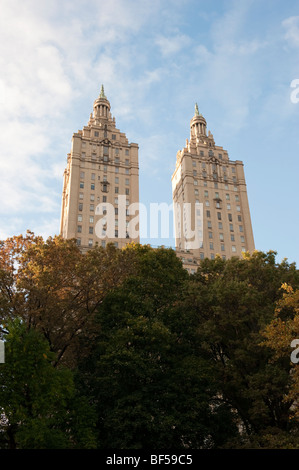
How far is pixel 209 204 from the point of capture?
99562 millimetres

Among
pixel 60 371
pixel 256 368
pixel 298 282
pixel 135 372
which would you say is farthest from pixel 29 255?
pixel 298 282

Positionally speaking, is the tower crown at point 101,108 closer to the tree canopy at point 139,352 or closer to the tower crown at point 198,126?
the tower crown at point 198,126

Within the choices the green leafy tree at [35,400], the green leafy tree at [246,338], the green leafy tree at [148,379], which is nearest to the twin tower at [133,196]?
the green leafy tree at [148,379]

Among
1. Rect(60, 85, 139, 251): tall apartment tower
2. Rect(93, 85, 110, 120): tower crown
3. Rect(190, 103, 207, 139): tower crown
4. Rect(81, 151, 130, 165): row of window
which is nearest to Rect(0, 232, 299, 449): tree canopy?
Rect(60, 85, 139, 251): tall apartment tower

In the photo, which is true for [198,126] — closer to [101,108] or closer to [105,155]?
[101,108]

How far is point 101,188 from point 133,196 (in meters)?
7.02

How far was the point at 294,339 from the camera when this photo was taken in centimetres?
2375

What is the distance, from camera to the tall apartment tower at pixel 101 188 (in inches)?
3349

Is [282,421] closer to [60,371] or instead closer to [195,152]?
[60,371]

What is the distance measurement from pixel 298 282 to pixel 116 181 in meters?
66.1

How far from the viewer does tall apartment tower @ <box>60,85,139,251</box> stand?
85062 mm
